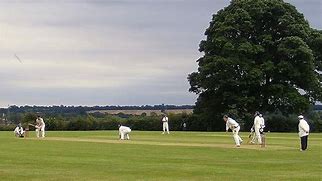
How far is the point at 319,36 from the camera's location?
253ft

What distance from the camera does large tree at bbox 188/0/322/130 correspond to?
71.8 meters

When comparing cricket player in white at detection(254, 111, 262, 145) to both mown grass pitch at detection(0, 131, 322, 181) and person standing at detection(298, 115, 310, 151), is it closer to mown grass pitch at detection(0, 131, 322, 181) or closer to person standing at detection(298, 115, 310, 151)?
person standing at detection(298, 115, 310, 151)

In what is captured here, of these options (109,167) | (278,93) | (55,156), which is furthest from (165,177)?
(278,93)

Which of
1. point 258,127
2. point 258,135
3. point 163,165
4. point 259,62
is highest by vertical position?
point 259,62

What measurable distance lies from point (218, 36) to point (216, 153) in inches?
1703

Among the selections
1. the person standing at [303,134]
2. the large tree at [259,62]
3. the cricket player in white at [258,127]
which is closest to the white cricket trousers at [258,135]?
the cricket player in white at [258,127]

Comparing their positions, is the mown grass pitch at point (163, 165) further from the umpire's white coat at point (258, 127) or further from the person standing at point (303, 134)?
the umpire's white coat at point (258, 127)

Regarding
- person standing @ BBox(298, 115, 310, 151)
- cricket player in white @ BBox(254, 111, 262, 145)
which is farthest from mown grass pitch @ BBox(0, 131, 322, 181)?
cricket player in white @ BBox(254, 111, 262, 145)

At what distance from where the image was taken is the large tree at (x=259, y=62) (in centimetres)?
7175

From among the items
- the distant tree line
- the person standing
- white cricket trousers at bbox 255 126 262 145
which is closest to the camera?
the person standing

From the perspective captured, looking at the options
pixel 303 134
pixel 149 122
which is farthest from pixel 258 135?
pixel 149 122

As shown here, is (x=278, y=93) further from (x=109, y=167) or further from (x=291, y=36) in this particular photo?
(x=109, y=167)

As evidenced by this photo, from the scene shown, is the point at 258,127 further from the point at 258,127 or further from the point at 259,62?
the point at 259,62

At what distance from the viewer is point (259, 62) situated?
74.2 meters
